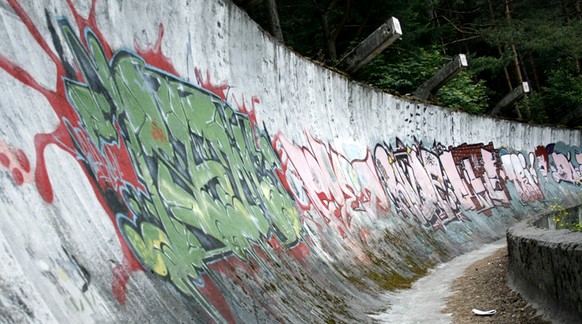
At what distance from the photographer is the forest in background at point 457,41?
22.2 m

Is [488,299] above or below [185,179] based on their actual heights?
below

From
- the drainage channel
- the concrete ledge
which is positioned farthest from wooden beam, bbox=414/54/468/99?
the concrete ledge

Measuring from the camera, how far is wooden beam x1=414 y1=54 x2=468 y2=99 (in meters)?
17.6

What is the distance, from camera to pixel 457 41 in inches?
1210

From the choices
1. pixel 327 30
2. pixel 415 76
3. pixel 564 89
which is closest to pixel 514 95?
pixel 415 76

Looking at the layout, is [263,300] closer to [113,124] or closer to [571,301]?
[113,124]

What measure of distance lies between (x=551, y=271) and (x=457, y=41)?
996 inches

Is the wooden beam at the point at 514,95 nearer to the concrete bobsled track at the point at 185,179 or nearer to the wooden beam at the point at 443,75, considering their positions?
the wooden beam at the point at 443,75

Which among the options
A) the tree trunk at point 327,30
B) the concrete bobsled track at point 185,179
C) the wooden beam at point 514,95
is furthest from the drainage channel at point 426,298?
the wooden beam at point 514,95

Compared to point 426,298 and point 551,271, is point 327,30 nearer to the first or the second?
point 426,298

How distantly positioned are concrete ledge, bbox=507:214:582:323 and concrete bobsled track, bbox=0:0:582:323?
1863 mm

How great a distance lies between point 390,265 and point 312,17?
469 inches

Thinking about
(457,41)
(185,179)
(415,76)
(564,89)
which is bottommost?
(185,179)

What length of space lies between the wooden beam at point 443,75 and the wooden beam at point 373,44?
3.96m
